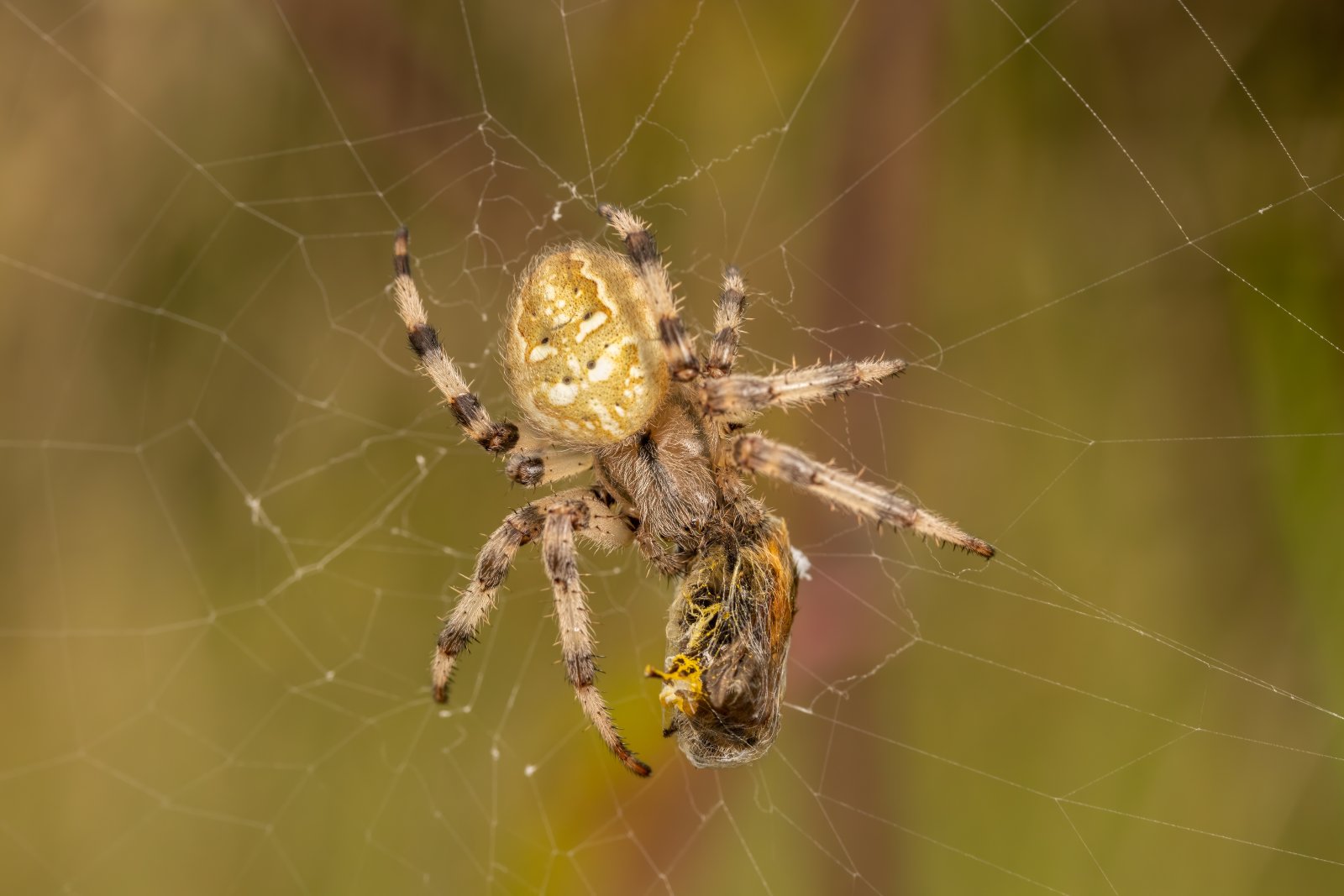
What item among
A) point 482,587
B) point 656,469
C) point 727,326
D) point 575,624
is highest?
point 727,326

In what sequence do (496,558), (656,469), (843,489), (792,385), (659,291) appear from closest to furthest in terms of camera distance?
(843,489), (792,385), (659,291), (656,469), (496,558)

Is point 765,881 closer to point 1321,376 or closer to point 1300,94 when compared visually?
point 1321,376

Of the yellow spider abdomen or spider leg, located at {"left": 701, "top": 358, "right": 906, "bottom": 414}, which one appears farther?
the yellow spider abdomen

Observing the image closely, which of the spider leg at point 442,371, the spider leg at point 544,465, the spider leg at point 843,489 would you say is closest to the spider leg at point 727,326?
the spider leg at point 843,489

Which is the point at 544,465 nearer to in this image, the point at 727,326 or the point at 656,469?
the point at 656,469

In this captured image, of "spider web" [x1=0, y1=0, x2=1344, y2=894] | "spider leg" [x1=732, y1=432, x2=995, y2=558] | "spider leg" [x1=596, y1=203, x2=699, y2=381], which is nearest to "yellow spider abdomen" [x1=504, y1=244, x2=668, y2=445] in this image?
"spider leg" [x1=596, y1=203, x2=699, y2=381]

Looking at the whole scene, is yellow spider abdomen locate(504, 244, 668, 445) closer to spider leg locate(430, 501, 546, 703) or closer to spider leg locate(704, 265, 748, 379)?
spider leg locate(704, 265, 748, 379)

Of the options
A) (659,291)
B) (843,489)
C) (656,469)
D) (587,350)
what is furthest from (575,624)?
(659,291)
